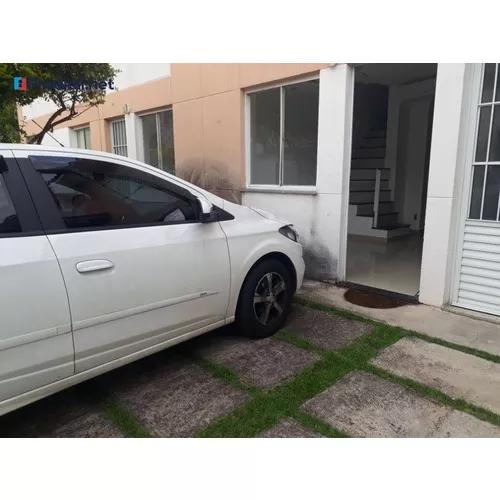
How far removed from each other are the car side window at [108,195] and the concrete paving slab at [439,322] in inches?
91.4

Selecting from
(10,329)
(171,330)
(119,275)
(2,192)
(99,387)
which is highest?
(2,192)

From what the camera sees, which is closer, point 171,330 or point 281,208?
point 171,330

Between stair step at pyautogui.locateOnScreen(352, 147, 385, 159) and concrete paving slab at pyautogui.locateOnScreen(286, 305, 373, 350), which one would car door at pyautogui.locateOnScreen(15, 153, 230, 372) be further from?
stair step at pyautogui.locateOnScreen(352, 147, 385, 159)

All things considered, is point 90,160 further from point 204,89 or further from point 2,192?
point 204,89

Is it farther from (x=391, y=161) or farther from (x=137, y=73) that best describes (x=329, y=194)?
(x=137, y=73)

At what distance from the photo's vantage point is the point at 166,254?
275 centimetres

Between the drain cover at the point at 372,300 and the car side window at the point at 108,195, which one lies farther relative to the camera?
the drain cover at the point at 372,300

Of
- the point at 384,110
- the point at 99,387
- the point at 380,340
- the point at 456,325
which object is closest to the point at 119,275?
the point at 99,387

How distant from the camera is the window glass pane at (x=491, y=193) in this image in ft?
12.8

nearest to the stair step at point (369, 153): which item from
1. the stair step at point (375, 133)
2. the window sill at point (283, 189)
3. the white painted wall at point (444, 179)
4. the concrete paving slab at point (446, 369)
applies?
the stair step at point (375, 133)

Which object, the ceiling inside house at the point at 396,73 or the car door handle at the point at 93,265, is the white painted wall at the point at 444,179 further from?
Answer: the car door handle at the point at 93,265

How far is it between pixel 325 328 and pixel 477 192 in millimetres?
2076

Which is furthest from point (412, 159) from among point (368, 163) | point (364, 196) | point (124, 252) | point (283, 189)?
point (124, 252)

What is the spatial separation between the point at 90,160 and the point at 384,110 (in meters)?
8.05
